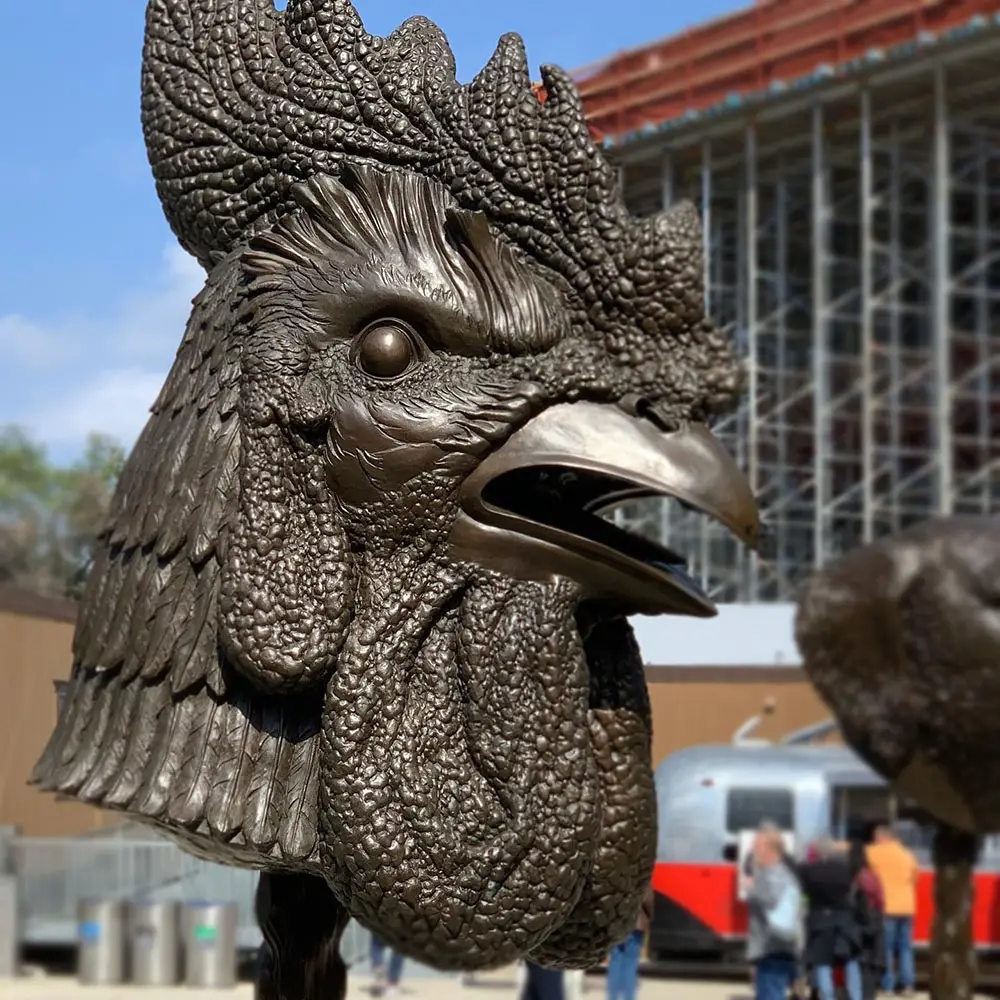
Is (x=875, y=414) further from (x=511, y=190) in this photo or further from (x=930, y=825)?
(x=511, y=190)

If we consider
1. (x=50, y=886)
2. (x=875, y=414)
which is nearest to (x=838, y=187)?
(x=875, y=414)

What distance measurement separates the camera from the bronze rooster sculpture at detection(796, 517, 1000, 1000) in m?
5.38

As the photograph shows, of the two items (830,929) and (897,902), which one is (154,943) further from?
(897,902)

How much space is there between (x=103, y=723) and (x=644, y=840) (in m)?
0.48

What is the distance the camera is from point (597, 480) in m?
1.10

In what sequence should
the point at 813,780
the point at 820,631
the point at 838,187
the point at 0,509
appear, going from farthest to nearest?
the point at 838,187 < the point at 820,631 < the point at 813,780 < the point at 0,509

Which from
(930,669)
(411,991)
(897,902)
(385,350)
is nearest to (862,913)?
(897,902)

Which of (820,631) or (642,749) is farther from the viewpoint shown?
(820,631)

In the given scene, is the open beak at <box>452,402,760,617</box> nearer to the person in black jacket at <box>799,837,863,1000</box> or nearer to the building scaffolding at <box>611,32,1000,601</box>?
the person in black jacket at <box>799,837,863,1000</box>

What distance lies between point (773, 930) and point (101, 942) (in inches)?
86.7

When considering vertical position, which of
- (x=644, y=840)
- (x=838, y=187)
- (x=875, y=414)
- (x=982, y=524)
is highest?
(x=838, y=187)

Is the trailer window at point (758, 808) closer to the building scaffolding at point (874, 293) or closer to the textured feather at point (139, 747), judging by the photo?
the building scaffolding at point (874, 293)

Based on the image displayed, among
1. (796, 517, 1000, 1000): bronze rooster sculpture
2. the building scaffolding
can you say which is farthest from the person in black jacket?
the building scaffolding

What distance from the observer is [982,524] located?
5.89m
